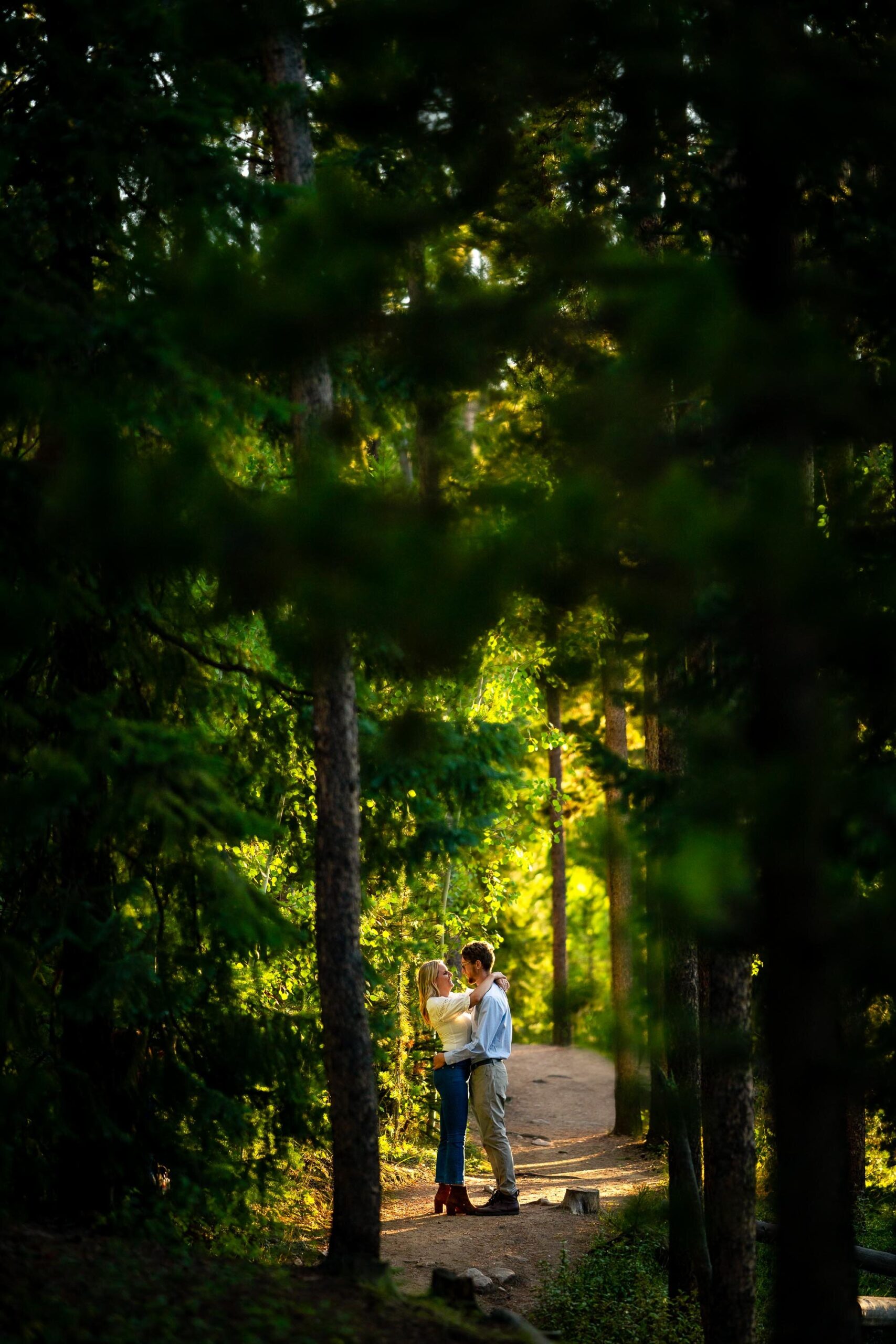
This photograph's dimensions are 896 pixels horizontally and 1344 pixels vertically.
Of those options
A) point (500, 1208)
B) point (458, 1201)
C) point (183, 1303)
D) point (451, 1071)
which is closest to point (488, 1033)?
point (451, 1071)

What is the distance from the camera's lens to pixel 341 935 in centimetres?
750

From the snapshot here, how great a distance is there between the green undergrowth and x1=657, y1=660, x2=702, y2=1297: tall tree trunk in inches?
7.1

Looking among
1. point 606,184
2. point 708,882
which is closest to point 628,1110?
point 606,184

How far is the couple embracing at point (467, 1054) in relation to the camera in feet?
36.2

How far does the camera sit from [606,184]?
26.2 ft

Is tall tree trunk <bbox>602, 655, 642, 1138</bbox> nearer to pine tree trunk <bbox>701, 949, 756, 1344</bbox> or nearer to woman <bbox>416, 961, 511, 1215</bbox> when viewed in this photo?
woman <bbox>416, 961, 511, 1215</bbox>

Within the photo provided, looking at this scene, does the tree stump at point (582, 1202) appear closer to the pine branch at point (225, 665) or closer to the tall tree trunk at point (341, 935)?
the tall tree trunk at point (341, 935)

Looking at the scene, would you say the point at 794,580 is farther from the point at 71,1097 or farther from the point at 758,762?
the point at 71,1097

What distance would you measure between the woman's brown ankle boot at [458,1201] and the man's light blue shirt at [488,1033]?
124cm

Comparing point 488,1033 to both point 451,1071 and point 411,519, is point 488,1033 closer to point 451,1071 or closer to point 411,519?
point 451,1071

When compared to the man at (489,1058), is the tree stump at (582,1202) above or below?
below

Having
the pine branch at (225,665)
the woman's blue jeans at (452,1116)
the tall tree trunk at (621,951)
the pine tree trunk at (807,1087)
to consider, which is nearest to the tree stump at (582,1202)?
the woman's blue jeans at (452,1116)

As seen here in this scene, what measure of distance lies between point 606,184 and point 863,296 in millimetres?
2703

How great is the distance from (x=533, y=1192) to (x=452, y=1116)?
127 inches
